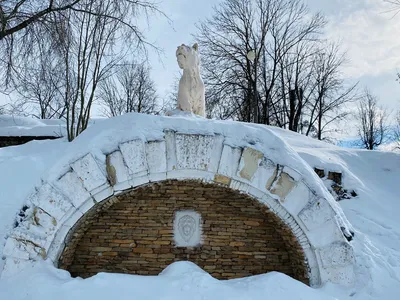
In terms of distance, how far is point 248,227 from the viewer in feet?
13.7

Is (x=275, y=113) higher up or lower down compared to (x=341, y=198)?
higher up

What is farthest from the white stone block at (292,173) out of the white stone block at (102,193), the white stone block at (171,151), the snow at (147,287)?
the white stone block at (102,193)

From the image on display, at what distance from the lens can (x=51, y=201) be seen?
127 inches

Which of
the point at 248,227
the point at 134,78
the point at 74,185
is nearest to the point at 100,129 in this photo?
the point at 74,185

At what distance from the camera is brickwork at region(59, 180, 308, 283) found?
13.4 feet

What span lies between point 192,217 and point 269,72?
15048 millimetres

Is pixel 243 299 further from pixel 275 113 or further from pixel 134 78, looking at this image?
pixel 134 78

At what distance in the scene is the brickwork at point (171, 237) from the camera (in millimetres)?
4090

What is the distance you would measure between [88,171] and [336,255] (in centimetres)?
253

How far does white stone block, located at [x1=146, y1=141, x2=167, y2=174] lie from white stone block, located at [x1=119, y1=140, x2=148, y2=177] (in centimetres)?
5

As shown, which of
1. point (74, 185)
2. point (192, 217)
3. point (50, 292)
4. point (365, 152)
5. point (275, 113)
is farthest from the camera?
point (275, 113)

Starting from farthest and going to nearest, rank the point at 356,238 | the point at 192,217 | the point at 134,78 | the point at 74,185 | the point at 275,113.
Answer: the point at 134,78 → the point at 275,113 → the point at 356,238 → the point at 192,217 → the point at 74,185

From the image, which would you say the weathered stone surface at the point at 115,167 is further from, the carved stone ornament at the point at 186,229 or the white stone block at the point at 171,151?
the carved stone ornament at the point at 186,229

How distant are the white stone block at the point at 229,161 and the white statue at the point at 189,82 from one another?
2.14m
